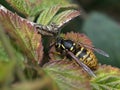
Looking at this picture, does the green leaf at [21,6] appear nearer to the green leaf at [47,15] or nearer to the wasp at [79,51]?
the green leaf at [47,15]

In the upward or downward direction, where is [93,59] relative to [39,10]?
downward

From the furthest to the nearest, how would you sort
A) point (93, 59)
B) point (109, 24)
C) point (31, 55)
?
1. point (109, 24)
2. point (93, 59)
3. point (31, 55)

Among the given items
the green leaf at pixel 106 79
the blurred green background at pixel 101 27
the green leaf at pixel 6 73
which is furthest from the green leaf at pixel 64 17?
the blurred green background at pixel 101 27

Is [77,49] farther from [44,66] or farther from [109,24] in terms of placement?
[109,24]

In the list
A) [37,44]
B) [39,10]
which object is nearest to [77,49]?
[39,10]

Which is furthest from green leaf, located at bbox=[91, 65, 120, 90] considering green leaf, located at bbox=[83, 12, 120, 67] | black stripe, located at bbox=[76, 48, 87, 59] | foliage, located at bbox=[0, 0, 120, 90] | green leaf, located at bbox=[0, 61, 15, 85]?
green leaf, located at bbox=[83, 12, 120, 67]

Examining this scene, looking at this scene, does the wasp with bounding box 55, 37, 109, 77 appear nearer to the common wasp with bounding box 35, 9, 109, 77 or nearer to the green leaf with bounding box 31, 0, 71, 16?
the common wasp with bounding box 35, 9, 109, 77

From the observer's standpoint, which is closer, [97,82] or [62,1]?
[97,82]

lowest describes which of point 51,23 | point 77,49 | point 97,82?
point 97,82
